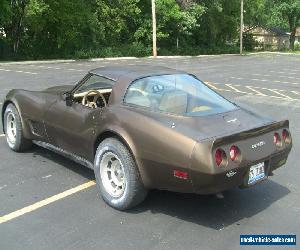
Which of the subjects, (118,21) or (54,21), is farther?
(118,21)

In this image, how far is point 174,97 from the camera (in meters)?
5.03

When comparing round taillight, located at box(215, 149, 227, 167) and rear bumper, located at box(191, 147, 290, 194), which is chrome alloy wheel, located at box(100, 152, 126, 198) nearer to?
rear bumper, located at box(191, 147, 290, 194)

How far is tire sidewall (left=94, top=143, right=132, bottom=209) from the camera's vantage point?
4.62m

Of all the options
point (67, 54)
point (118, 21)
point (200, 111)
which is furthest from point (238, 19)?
point (200, 111)

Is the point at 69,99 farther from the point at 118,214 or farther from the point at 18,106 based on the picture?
the point at 118,214

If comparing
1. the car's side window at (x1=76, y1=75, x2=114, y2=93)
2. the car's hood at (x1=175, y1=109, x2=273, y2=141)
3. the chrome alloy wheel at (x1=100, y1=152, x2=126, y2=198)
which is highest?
the car's side window at (x1=76, y1=75, x2=114, y2=93)

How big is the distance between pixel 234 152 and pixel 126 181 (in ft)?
3.52

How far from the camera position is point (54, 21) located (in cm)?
3306

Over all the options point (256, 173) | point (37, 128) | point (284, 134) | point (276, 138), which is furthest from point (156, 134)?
point (37, 128)

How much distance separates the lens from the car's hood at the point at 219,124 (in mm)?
4344

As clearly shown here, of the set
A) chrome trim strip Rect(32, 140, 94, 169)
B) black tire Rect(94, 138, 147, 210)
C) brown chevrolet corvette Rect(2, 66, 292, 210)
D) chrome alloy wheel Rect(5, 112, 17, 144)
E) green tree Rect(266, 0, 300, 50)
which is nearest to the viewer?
brown chevrolet corvette Rect(2, 66, 292, 210)

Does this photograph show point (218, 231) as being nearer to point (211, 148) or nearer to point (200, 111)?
point (211, 148)

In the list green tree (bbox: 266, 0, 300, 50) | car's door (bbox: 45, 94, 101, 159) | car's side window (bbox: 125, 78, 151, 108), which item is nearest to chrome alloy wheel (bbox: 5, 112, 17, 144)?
car's door (bbox: 45, 94, 101, 159)

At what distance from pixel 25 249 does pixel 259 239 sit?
6.55ft
